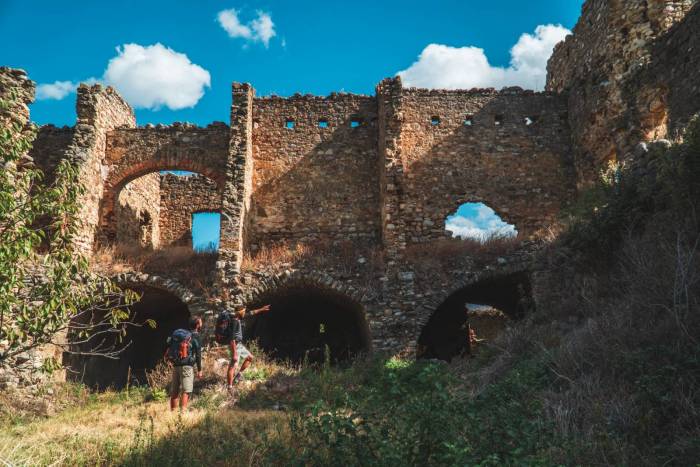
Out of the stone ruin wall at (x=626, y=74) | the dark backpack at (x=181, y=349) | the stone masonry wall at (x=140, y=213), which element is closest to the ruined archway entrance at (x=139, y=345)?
the stone masonry wall at (x=140, y=213)

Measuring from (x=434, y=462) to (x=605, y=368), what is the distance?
3.16 meters

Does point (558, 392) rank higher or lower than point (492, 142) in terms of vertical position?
lower

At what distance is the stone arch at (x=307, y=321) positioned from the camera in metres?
13.2

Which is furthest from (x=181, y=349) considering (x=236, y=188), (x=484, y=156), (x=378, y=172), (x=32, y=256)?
(x=484, y=156)

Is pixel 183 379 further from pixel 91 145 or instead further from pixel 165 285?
pixel 91 145

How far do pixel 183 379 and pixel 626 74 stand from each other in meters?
12.8

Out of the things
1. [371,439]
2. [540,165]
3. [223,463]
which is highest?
[540,165]

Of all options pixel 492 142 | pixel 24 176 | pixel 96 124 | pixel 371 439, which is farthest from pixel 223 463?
pixel 492 142

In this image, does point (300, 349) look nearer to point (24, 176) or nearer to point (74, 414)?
point (74, 414)

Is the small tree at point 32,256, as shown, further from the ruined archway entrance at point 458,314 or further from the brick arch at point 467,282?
the ruined archway entrance at point 458,314

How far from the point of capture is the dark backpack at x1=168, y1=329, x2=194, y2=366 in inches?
348

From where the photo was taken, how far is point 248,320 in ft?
42.5

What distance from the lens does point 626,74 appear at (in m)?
13.6

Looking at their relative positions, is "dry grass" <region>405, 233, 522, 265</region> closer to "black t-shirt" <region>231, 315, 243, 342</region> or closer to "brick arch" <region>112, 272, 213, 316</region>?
"black t-shirt" <region>231, 315, 243, 342</region>
